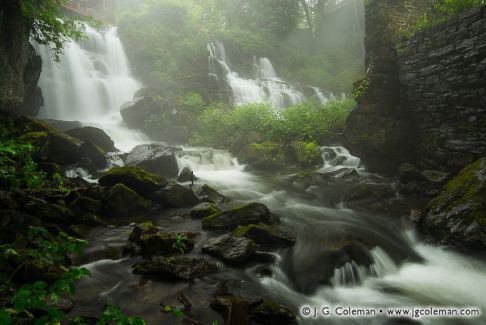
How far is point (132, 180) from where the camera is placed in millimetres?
8453

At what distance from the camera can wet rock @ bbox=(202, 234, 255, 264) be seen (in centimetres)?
540

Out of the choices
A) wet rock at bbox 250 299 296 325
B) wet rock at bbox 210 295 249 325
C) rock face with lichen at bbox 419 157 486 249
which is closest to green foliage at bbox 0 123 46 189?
wet rock at bbox 210 295 249 325

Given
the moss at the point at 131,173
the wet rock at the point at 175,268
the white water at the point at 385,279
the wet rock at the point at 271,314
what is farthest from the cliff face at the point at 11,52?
the wet rock at the point at 271,314

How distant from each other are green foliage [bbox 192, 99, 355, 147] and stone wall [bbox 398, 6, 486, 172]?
190 inches

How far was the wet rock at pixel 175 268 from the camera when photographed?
4773mm

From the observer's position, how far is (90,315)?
3850 mm

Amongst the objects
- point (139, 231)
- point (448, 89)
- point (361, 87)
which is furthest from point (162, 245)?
point (361, 87)

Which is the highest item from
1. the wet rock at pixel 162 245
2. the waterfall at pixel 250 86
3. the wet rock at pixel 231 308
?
the waterfall at pixel 250 86

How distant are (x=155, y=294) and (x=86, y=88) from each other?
18.2 meters

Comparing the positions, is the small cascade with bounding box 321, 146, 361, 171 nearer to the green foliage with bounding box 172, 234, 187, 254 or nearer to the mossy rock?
the mossy rock

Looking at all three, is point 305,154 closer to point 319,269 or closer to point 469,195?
point 469,195

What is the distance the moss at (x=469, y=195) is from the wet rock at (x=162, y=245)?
206 inches

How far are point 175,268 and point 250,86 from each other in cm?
1978

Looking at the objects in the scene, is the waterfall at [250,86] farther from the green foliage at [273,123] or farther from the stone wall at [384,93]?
the stone wall at [384,93]
